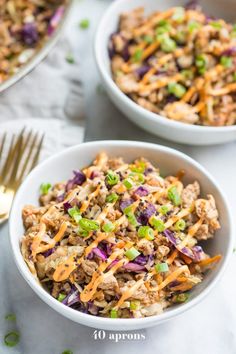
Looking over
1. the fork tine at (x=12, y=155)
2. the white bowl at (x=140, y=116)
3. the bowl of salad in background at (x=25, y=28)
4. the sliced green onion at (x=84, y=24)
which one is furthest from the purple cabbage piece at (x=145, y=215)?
the sliced green onion at (x=84, y=24)

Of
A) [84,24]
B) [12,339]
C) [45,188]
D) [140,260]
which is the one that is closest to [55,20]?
[84,24]

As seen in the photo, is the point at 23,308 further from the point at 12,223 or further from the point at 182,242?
A: the point at 182,242

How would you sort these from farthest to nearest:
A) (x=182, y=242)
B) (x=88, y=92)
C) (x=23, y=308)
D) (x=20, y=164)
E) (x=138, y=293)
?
(x=88, y=92) → (x=20, y=164) → (x=23, y=308) → (x=182, y=242) → (x=138, y=293)

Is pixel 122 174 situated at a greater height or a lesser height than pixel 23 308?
greater

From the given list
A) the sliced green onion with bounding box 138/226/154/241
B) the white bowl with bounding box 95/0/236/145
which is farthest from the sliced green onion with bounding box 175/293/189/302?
the white bowl with bounding box 95/0/236/145

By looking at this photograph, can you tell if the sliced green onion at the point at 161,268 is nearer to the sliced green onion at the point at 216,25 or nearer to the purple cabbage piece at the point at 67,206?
the purple cabbage piece at the point at 67,206

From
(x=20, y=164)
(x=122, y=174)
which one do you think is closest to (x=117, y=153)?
(x=122, y=174)
